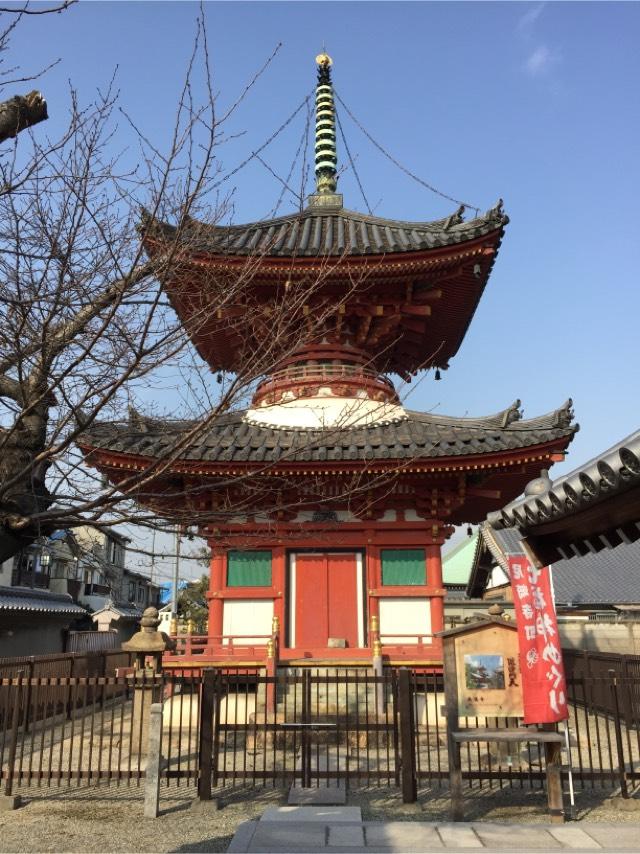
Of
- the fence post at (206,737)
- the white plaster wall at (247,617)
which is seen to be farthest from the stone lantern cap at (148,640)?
the fence post at (206,737)

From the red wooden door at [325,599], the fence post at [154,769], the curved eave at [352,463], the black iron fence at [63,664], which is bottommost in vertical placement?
the fence post at [154,769]

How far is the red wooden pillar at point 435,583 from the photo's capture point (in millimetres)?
11867

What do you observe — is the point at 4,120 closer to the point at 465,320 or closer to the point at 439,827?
the point at 439,827

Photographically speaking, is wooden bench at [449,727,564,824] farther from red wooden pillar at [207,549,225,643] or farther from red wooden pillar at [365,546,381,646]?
red wooden pillar at [207,549,225,643]

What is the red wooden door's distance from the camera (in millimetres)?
11977

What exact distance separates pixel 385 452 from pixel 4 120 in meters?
7.74

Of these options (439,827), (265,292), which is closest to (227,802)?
(439,827)

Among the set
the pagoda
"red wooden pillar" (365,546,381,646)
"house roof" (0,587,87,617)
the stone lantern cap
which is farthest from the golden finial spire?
"house roof" (0,587,87,617)

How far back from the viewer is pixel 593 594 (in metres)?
26.0

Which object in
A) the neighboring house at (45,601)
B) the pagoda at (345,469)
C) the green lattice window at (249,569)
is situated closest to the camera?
the pagoda at (345,469)

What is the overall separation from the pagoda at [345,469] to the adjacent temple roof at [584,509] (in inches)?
198

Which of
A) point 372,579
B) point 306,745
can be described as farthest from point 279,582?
point 306,745

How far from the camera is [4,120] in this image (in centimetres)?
460

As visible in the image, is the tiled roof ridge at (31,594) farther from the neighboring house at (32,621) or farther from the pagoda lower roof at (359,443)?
the pagoda lower roof at (359,443)
